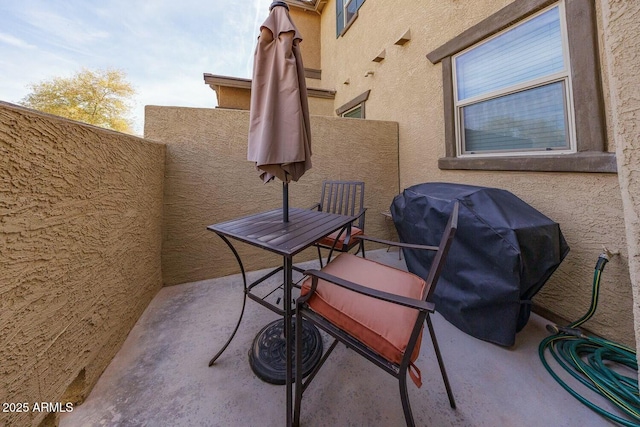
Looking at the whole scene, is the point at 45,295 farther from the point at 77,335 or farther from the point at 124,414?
the point at 124,414

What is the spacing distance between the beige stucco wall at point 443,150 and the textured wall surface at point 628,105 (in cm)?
3

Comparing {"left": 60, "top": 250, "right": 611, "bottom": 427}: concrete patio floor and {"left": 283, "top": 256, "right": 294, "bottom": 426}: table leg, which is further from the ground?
{"left": 283, "top": 256, "right": 294, "bottom": 426}: table leg

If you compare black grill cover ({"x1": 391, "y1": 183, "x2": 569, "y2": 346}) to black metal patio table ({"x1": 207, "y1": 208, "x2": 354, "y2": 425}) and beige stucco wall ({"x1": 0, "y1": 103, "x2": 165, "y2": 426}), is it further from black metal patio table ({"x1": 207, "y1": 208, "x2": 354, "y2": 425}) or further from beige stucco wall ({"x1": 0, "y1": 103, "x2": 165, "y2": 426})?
beige stucco wall ({"x1": 0, "y1": 103, "x2": 165, "y2": 426})

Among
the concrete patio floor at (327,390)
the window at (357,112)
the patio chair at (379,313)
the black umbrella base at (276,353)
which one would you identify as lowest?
the concrete patio floor at (327,390)

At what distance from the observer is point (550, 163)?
1.76 meters

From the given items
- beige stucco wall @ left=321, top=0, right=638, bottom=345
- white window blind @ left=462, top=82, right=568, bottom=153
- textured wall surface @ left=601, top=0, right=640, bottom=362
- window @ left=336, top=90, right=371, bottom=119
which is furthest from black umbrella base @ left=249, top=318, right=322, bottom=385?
window @ left=336, top=90, right=371, bottom=119

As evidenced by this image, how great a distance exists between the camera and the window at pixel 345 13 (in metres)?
4.82

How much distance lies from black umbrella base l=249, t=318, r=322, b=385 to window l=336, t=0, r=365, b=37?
598 centimetres

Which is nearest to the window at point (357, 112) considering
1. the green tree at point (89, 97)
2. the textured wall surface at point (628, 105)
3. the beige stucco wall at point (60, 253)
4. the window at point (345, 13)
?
the window at point (345, 13)

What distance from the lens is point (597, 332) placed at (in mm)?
1590

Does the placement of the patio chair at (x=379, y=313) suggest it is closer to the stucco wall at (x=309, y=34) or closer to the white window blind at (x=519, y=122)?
the white window blind at (x=519, y=122)

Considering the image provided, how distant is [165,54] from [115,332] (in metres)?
15.8

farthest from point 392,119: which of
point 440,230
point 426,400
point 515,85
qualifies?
point 426,400

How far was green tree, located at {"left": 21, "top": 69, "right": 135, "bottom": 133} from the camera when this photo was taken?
10867mm
